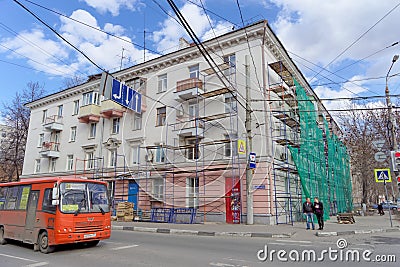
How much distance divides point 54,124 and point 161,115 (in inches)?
588

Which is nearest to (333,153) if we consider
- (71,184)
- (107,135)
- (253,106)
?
(253,106)

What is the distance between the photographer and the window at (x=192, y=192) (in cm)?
2045

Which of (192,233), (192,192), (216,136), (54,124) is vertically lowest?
(192,233)

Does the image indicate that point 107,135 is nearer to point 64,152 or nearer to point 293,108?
point 64,152

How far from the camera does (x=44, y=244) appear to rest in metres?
9.10

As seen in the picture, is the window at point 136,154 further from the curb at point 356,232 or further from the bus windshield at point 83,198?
the curb at point 356,232

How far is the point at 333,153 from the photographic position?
2761 centimetres

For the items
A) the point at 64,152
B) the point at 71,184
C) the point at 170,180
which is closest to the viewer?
the point at 71,184

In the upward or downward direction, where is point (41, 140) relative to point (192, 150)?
upward

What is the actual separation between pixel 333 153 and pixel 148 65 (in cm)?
1928

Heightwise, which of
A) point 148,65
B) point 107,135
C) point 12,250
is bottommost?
point 12,250

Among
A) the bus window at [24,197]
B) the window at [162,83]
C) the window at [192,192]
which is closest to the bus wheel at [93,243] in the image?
the bus window at [24,197]

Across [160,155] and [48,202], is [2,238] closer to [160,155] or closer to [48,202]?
[48,202]

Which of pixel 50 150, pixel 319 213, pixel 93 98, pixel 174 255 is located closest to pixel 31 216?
pixel 174 255
